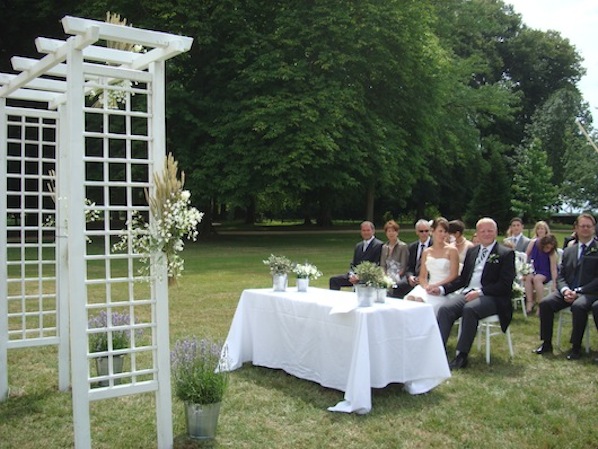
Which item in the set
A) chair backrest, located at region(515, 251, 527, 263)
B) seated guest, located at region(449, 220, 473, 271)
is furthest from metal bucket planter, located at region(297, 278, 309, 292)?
chair backrest, located at region(515, 251, 527, 263)

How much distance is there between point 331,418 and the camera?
18.9 ft

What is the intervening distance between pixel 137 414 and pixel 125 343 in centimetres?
92

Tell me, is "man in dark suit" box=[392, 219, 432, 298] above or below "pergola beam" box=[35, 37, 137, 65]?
below

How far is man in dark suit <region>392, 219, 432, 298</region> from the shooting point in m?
9.77

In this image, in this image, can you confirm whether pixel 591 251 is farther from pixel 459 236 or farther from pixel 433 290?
pixel 433 290

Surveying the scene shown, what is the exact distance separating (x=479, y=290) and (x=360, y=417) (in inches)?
114

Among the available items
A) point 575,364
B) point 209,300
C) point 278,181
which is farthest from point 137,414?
point 278,181

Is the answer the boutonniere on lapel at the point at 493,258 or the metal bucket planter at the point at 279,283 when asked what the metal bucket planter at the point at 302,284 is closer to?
the metal bucket planter at the point at 279,283

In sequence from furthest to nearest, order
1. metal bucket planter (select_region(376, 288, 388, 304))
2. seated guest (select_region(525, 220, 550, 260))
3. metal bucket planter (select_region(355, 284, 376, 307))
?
seated guest (select_region(525, 220, 550, 260)) < metal bucket planter (select_region(376, 288, 388, 304)) < metal bucket planter (select_region(355, 284, 376, 307))

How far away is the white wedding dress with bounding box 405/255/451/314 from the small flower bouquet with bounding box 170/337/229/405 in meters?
3.45

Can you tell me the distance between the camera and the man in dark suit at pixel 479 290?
7.57m

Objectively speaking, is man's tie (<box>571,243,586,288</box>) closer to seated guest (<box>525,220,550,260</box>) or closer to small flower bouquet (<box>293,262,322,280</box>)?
seated guest (<box>525,220,550,260</box>)

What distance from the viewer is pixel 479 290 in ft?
26.2

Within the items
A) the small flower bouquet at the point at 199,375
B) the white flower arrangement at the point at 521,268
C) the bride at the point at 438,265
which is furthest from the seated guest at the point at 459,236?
the small flower bouquet at the point at 199,375
